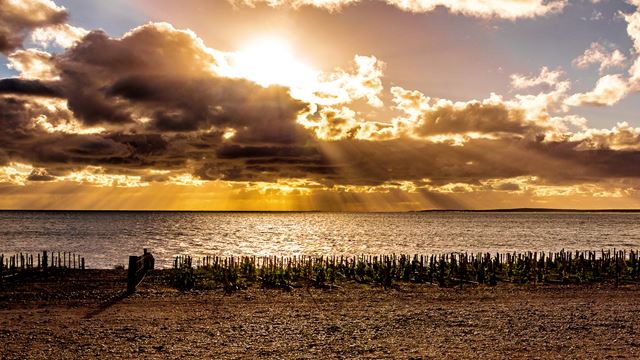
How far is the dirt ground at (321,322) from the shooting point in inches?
721

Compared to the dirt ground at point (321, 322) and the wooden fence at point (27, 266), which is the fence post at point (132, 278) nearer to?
the dirt ground at point (321, 322)

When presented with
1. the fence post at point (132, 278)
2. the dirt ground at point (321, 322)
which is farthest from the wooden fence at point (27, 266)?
the fence post at point (132, 278)

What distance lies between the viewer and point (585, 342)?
19.5 m

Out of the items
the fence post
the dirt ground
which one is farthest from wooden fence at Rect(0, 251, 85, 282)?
the fence post

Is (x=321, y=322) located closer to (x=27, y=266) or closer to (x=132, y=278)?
(x=132, y=278)

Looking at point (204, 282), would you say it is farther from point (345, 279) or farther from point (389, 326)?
point (389, 326)

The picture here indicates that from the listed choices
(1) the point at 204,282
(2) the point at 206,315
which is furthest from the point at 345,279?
(2) the point at 206,315

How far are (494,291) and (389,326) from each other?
41.7 ft

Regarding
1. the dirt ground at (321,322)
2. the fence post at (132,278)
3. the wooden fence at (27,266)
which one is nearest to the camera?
the dirt ground at (321,322)

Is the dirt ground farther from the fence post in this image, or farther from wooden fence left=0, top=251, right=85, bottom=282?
wooden fence left=0, top=251, right=85, bottom=282

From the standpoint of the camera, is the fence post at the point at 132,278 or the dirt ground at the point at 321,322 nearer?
the dirt ground at the point at 321,322

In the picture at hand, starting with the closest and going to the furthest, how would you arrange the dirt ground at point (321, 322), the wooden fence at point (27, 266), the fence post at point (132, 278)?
the dirt ground at point (321, 322) < the fence post at point (132, 278) < the wooden fence at point (27, 266)

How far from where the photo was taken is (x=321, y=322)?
22766 mm

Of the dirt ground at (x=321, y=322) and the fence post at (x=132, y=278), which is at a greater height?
the fence post at (x=132, y=278)
